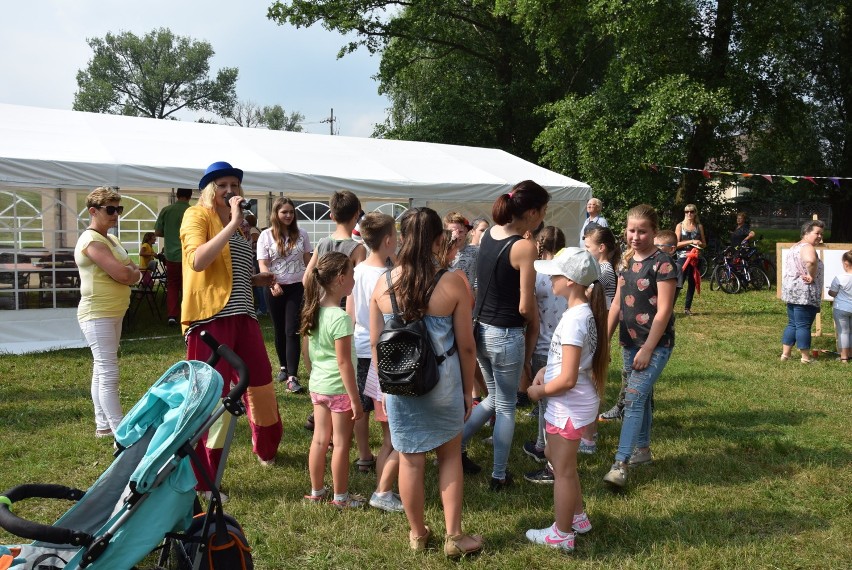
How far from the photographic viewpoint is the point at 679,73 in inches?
623

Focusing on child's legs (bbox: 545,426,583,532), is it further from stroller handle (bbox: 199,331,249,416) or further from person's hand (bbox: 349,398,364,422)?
stroller handle (bbox: 199,331,249,416)

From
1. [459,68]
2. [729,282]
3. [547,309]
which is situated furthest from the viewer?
[459,68]

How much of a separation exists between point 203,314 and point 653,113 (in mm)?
13835

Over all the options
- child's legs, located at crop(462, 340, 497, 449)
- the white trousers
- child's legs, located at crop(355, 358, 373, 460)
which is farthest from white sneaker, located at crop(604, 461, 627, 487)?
the white trousers

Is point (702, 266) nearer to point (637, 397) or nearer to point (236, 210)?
point (637, 397)

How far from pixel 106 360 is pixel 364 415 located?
1.81m

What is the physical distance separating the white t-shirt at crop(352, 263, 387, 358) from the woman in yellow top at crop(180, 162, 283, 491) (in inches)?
22.1

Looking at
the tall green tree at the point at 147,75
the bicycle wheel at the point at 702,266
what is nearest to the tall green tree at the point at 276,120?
the tall green tree at the point at 147,75

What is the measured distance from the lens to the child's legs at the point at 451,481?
3051mm

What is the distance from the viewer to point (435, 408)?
2.98 meters

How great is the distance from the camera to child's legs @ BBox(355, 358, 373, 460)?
4.07 meters

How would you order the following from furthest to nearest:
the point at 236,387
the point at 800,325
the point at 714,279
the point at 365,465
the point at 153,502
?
1. the point at 714,279
2. the point at 800,325
3. the point at 365,465
4. the point at 236,387
5. the point at 153,502

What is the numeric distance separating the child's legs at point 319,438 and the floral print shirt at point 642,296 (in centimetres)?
192

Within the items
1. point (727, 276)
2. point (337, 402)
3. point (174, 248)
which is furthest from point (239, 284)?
point (727, 276)
